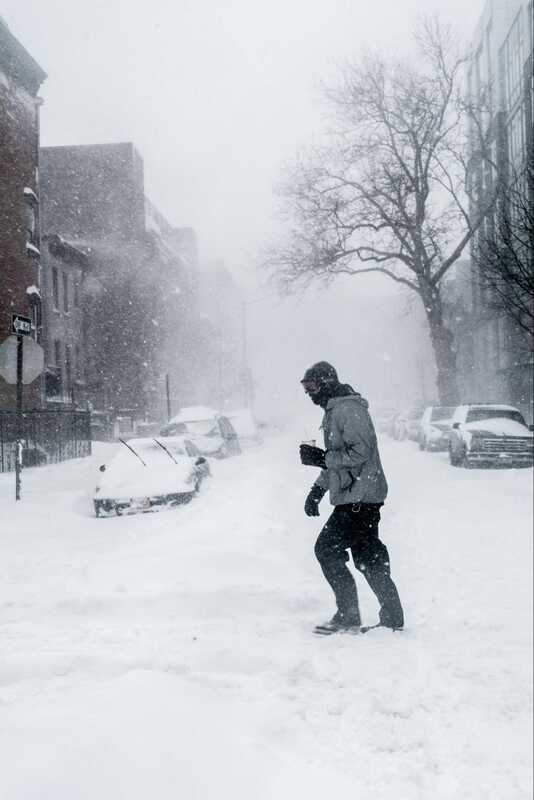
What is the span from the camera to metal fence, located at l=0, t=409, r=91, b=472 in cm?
169

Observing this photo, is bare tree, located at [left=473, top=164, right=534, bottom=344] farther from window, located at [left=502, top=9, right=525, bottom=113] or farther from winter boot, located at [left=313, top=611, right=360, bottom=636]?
winter boot, located at [left=313, top=611, right=360, bottom=636]

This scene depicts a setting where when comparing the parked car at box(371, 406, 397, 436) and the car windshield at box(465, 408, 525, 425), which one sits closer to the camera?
the parked car at box(371, 406, 397, 436)

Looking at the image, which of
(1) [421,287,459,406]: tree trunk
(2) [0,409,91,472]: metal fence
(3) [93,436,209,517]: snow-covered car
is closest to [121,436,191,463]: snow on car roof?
(3) [93,436,209,517]: snow-covered car

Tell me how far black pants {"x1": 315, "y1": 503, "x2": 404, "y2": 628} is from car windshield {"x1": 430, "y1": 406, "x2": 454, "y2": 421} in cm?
55

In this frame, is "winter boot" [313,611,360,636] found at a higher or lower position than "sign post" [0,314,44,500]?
lower

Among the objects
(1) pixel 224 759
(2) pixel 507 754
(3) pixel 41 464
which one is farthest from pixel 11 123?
(2) pixel 507 754

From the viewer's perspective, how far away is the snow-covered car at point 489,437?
7.01 feet

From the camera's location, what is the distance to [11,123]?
5.57ft

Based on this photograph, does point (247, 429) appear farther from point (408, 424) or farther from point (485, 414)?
point (485, 414)

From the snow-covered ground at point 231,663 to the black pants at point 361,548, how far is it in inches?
6.3

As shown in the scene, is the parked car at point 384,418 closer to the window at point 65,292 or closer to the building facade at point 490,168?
the building facade at point 490,168

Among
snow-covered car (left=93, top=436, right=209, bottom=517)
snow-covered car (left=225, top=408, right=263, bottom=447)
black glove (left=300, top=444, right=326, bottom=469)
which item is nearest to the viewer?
black glove (left=300, top=444, right=326, bottom=469)

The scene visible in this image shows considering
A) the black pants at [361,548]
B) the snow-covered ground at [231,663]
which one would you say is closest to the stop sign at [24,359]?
the snow-covered ground at [231,663]

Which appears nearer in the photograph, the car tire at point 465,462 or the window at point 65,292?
the window at point 65,292
